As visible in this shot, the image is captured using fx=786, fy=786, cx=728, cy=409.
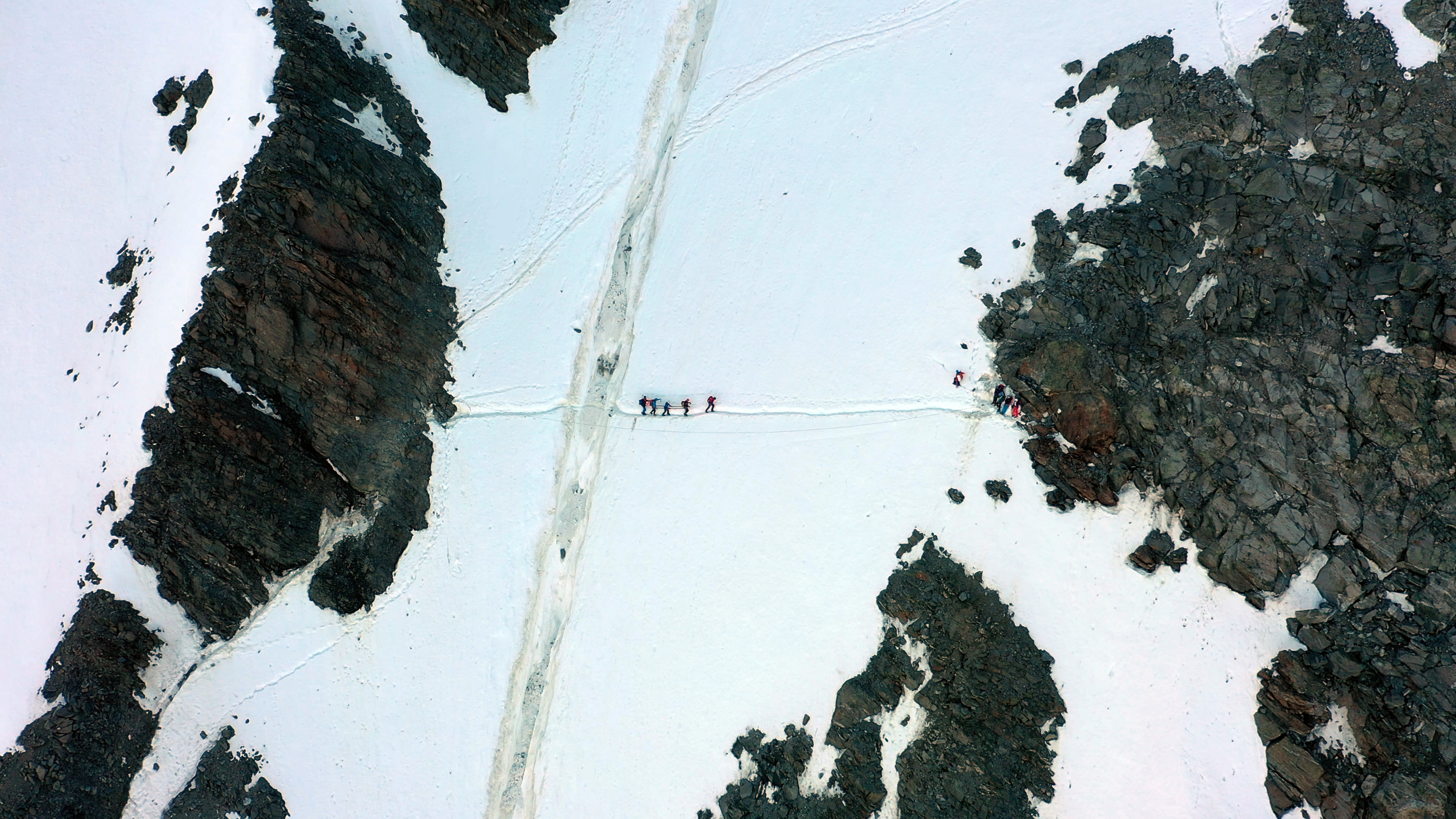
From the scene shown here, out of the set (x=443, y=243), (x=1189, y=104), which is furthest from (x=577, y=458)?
(x=1189, y=104)

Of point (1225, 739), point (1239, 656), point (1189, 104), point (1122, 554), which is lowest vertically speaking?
point (1225, 739)

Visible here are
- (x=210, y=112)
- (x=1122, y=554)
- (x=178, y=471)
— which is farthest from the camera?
(x=210, y=112)

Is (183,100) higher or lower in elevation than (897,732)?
higher

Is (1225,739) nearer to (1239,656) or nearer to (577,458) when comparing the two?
(1239,656)

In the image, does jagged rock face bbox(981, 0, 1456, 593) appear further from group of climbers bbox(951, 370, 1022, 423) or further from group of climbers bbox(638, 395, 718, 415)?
group of climbers bbox(638, 395, 718, 415)

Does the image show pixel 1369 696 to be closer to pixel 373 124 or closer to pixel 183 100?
pixel 373 124

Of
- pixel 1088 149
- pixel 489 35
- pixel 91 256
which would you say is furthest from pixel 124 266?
pixel 1088 149
